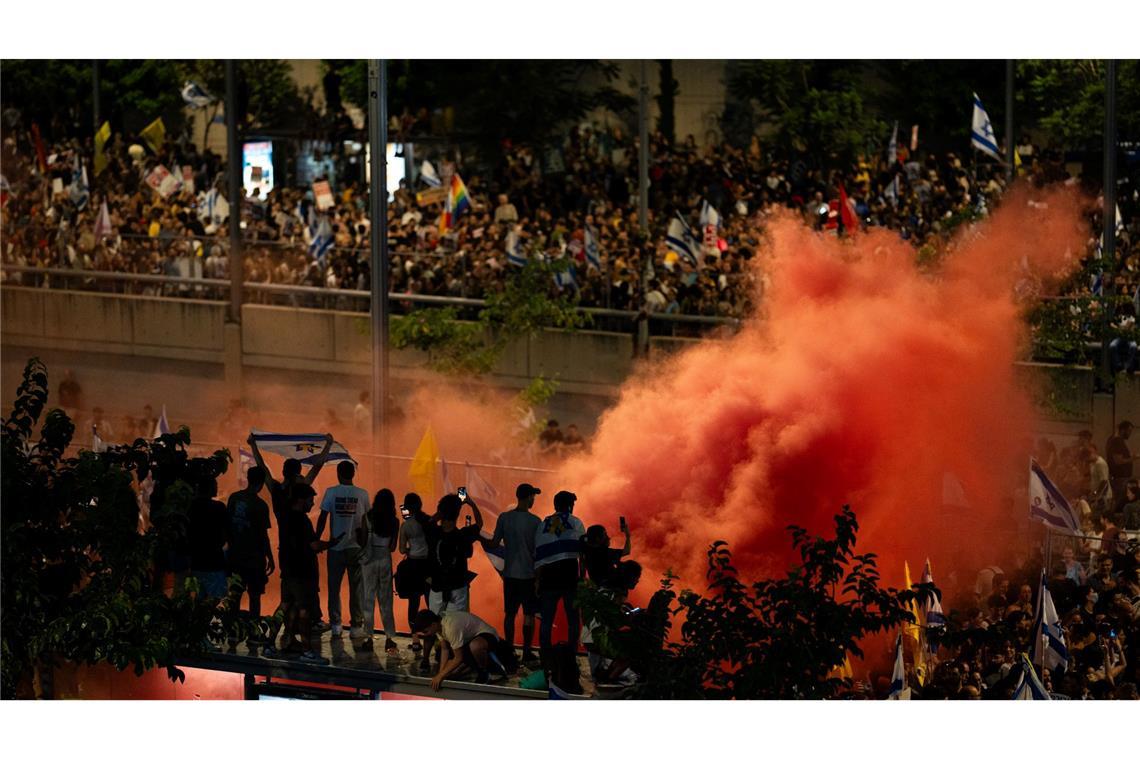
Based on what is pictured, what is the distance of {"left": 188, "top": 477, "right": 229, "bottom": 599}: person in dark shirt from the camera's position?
17.1 meters

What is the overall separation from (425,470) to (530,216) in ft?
42.0

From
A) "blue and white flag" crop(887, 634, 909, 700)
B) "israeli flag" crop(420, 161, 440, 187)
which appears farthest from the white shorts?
"israeli flag" crop(420, 161, 440, 187)

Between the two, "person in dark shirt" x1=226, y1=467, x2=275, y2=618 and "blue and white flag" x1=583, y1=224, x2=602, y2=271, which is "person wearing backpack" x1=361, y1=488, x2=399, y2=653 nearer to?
"person in dark shirt" x1=226, y1=467, x2=275, y2=618

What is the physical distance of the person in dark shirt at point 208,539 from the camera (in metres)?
17.1

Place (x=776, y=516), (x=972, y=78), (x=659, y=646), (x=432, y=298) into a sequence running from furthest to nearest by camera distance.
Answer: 1. (x=972, y=78)
2. (x=432, y=298)
3. (x=776, y=516)
4. (x=659, y=646)

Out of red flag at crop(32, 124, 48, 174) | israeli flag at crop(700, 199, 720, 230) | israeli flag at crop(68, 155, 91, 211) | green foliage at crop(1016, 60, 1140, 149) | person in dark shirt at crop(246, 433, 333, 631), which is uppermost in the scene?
green foliage at crop(1016, 60, 1140, 149)

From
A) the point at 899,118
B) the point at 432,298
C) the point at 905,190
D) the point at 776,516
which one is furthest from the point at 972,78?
the point at 776,516

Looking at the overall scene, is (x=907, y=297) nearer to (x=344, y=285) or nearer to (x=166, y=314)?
(x=344, y=285)

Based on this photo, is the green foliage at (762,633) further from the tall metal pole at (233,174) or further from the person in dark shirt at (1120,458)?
the tall metal pole at (233,174)

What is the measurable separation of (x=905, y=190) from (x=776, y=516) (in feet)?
38.1

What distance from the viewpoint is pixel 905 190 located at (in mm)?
31719

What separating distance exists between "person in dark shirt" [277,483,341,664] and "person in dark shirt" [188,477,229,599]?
430mm

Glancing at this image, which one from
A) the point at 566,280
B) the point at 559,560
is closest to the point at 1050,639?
the point at 559,560

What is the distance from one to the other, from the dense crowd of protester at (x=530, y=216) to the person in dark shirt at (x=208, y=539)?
12.0 m
